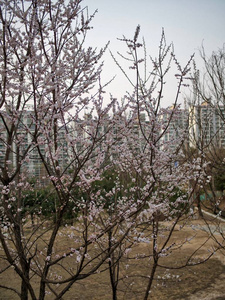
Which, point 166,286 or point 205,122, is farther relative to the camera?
point 205,122

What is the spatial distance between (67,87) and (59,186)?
1.13 metres

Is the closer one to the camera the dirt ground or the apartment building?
the apartment building

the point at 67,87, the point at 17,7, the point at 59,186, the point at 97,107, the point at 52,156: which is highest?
the point at 17,7

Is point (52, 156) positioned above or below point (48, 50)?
below

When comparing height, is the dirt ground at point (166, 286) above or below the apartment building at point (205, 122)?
below

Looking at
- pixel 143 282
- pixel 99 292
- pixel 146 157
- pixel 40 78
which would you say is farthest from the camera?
pixel 143 282

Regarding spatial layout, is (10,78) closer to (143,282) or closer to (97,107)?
(97,107)

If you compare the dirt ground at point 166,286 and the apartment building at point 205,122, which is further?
the dirt ground at point 166,286

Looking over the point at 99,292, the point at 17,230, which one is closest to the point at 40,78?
the point at 17,230

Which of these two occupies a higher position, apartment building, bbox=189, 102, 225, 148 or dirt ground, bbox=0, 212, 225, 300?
apartment building, bbox=189, 102, 225, 148

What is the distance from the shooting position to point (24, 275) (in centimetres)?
284

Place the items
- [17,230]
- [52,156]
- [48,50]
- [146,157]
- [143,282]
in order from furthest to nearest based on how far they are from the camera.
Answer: [143,282]
[146,157]
[48,50]
[17,230]
[52,156]

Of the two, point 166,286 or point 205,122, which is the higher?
point 205,122

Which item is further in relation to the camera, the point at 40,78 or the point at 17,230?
the point at 17,230
